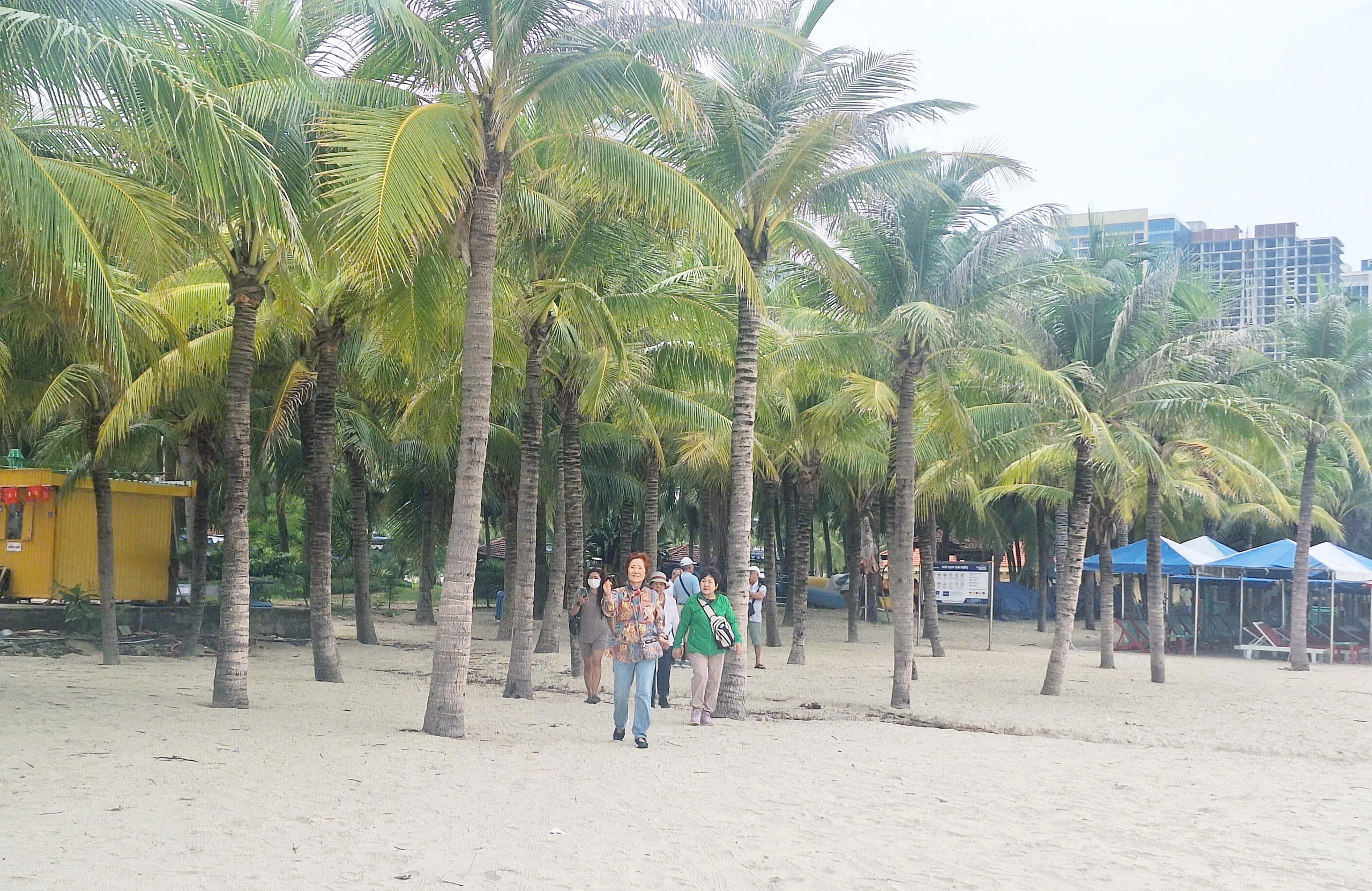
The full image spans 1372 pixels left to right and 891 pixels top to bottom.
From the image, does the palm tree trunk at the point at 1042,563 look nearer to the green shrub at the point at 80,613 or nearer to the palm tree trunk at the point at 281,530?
the palm tree trunk at the point at 281,530

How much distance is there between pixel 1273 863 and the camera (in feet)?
22.6

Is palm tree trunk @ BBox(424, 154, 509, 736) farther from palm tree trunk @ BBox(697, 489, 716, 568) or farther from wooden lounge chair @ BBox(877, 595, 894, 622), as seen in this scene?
wooden lounge chair @ BBox(877, 595, 894, 622)

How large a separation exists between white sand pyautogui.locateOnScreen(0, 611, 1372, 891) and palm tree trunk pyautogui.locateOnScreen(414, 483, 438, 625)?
11441 mm

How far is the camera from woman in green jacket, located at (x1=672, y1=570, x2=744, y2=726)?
11.2 m

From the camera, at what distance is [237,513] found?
37.9ft

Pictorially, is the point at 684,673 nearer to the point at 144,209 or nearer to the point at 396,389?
the point at 396,389

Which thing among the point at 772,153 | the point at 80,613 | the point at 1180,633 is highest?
the point at 772,153

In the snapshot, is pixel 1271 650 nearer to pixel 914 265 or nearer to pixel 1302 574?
pixel 1302 574

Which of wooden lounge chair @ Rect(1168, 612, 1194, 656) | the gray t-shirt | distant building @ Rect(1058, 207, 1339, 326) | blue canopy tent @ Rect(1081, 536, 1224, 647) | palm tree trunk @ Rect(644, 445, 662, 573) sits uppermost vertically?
distant building @ Rect(1058, 207, 1339, 326)

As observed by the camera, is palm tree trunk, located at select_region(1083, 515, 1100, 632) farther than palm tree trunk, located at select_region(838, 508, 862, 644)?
Yes

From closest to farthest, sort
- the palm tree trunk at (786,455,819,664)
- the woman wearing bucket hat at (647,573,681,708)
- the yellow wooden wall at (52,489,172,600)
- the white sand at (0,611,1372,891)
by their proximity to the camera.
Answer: the white sand at (0,611,1372,891) < the woman wearing bucket hat at (647,573,681,708) < the yellow wooden wall at (52,489,172,600) < the palm tree trunk at (786,455,819,664)

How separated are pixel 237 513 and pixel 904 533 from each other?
7.98 meters

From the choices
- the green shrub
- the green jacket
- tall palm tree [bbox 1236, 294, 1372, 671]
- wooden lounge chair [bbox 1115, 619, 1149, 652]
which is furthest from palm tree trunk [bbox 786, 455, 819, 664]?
the green shrub

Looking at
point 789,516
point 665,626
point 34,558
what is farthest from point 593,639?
→ point 789,516
